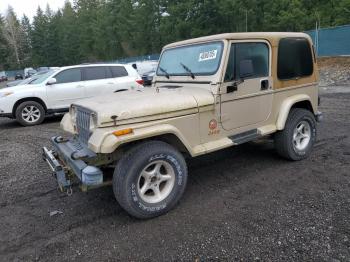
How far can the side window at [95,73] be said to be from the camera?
1029 cm

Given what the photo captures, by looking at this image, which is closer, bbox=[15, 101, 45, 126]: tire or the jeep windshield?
the jeep windshield


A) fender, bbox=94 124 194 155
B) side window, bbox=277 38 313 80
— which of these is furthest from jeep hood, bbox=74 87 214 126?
side window, bbox=277 38 313 80

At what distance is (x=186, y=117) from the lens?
3.94m

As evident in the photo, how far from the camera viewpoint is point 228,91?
14.0 ft

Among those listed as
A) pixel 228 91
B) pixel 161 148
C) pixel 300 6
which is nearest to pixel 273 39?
pixel 228 91

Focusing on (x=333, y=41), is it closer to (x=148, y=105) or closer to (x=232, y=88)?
(x=232, y=88)

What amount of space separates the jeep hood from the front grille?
0.08m

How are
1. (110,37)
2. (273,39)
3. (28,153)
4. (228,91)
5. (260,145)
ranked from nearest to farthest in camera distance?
1. (228,91)
2. (273,39)
3. (260,145)
4. (28,153)
5. (110,37)

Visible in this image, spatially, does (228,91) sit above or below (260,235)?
above

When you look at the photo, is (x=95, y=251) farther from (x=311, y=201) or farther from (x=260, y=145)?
(x=260, y=145)

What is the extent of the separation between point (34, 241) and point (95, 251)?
74 cm

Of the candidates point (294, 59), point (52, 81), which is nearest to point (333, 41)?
point (52, 81)

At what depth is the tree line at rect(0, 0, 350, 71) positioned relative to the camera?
105ft

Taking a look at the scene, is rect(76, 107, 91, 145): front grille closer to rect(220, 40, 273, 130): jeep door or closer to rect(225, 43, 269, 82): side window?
rect(220, 40, 273, 130): jeep door
